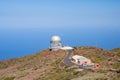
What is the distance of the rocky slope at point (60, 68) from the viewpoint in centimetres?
5266

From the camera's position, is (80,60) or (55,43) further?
(55,43)

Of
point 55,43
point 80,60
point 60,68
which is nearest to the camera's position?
point 60,68

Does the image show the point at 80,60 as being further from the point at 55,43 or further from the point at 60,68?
the point at 55,43

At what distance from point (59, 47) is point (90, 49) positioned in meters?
11.1

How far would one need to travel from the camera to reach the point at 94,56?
8325 centimetres

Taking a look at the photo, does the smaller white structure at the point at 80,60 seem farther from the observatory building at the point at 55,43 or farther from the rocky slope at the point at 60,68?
the observatory building at the point at 55,43

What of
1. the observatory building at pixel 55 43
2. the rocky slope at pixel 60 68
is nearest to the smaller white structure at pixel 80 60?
the rocky slope at pixel 60 68

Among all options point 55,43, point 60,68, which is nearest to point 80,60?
point 60,68

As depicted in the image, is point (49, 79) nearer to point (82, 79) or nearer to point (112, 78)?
point (82, 79)

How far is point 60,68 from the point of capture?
229 ft

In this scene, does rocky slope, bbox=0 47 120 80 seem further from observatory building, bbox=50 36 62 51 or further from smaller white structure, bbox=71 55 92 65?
observatory building, bbox=50 36 62 51

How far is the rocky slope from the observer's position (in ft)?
173

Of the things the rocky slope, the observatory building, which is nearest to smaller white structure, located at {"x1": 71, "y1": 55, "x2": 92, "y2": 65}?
the rocky slope

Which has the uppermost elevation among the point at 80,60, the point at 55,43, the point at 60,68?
the point at 55,43
